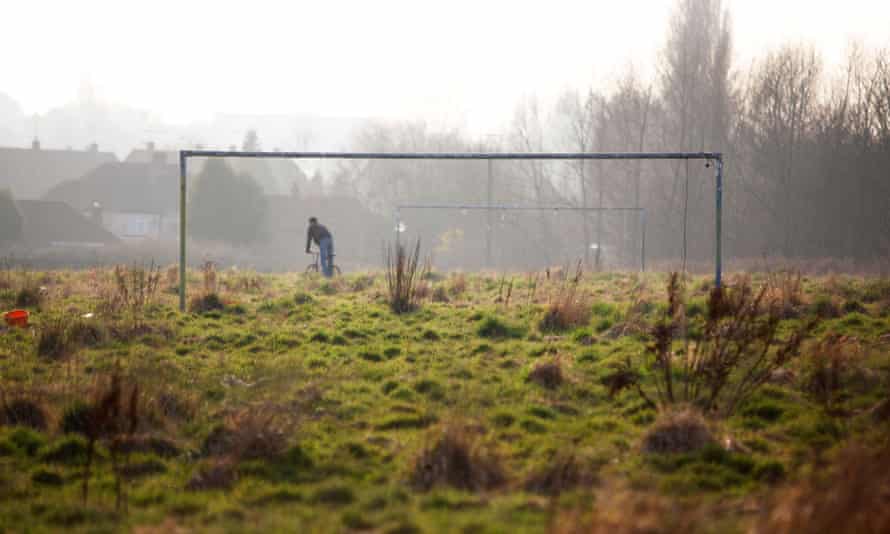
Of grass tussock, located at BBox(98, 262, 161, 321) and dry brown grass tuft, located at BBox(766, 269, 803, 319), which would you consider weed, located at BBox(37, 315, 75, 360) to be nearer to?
grass tussock, located at BBox(98, 262, 161, 321)

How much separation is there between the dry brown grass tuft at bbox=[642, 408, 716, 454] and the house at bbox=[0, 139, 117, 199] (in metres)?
76.0

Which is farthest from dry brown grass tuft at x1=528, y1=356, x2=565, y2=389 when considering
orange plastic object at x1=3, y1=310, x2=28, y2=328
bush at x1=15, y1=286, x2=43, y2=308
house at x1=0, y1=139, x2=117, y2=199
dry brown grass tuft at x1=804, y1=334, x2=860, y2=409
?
house at x1=0, y1=139, x2=117, y2=199

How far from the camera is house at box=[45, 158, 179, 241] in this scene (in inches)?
2427

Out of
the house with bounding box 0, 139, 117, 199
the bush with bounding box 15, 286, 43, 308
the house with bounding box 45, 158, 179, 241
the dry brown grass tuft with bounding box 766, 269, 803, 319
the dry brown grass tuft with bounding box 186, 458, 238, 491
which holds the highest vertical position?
the house with bounding box 0, 139, 117, 199

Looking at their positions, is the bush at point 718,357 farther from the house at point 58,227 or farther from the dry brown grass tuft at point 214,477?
the house at point 58,227

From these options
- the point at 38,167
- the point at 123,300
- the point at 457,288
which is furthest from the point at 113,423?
the point at 38,167

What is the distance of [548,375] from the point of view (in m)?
7.76

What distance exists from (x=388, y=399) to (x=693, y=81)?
32102 millimetres

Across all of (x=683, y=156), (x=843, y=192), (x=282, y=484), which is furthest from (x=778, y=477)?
(x=843, y=192)

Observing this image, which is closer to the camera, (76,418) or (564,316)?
(76,418)

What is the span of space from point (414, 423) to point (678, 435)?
1.97 metres

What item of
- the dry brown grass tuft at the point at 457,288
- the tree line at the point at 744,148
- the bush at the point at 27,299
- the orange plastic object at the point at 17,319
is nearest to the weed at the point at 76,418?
the orange plastic object at the point at 17,319

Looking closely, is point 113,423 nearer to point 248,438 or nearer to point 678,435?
point 248,438

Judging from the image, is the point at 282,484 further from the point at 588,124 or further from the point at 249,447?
the point at 588,124
